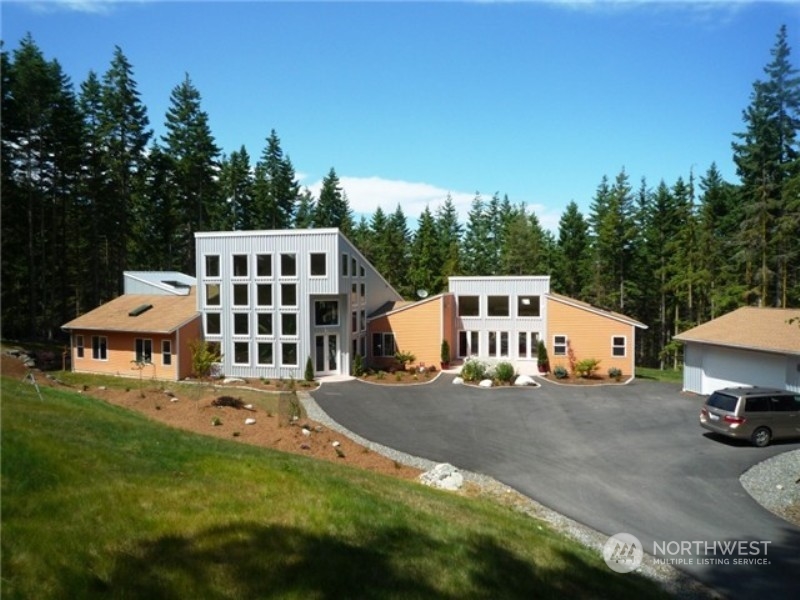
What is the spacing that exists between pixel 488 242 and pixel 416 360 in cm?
3368

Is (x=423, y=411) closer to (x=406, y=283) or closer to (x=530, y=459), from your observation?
(x=530, y=459)

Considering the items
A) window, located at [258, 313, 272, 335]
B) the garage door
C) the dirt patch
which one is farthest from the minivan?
window, located at [258, 313, 272, 335]

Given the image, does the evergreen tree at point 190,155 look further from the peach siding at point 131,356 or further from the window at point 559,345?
the window at point 559,345

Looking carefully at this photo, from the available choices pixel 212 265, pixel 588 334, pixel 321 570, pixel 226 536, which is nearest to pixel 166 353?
pixel 212 265

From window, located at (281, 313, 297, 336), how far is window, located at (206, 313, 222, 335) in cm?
392

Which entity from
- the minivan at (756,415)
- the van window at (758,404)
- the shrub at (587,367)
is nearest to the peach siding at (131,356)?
the shrub at (587,367)

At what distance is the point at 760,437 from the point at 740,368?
694 centimetres

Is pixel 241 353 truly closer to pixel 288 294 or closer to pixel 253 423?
pixel 288 294

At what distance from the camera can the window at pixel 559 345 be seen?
31572mm

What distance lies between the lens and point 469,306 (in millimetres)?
34406

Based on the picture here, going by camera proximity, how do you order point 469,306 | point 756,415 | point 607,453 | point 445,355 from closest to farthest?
point 607,453 → point 756,415 → point 445,355 → point 469,306

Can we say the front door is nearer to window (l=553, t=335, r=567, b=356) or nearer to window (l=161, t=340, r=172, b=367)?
window (l=161, t=340, r=172, b=367)

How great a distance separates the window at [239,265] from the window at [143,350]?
239 inches

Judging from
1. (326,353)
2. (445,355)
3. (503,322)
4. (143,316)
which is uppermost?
(143,316)
